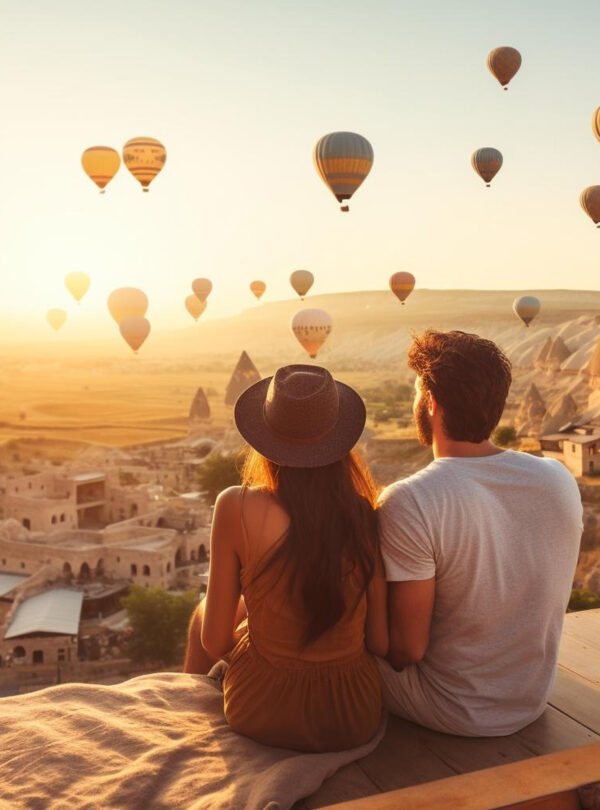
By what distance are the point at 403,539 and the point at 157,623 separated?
49.9 ft

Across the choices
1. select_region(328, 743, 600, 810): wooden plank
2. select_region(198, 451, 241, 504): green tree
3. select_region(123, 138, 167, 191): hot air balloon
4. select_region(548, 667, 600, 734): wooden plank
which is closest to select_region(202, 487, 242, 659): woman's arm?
select_region(328, 743, 600, 810): wooden plank

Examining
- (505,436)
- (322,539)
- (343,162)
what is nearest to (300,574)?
(322,539)

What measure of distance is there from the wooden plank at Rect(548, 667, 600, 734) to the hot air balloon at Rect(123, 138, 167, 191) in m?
16.6

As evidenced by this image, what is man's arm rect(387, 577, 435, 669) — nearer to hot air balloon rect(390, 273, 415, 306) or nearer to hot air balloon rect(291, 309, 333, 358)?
hot air balloon rect(291, 309, 333, 358)

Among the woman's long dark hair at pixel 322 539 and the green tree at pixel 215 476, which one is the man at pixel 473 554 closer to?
the woman's long dark hair at pixel 322 539

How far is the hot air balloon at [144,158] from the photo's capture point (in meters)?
17.2

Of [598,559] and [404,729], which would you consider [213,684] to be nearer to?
[404,729]

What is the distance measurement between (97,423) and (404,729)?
46.3 metres

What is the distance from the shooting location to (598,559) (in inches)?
591

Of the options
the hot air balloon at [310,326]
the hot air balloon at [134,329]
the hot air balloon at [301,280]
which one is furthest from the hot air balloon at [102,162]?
the hot air balloon at [301,280]

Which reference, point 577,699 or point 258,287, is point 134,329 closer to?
point 258,287

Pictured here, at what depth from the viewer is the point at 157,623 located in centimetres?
1592

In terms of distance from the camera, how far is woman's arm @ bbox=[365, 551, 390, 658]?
1495 mm

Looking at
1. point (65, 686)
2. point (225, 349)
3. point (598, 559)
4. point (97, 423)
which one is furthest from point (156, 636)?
point (225, 349)
